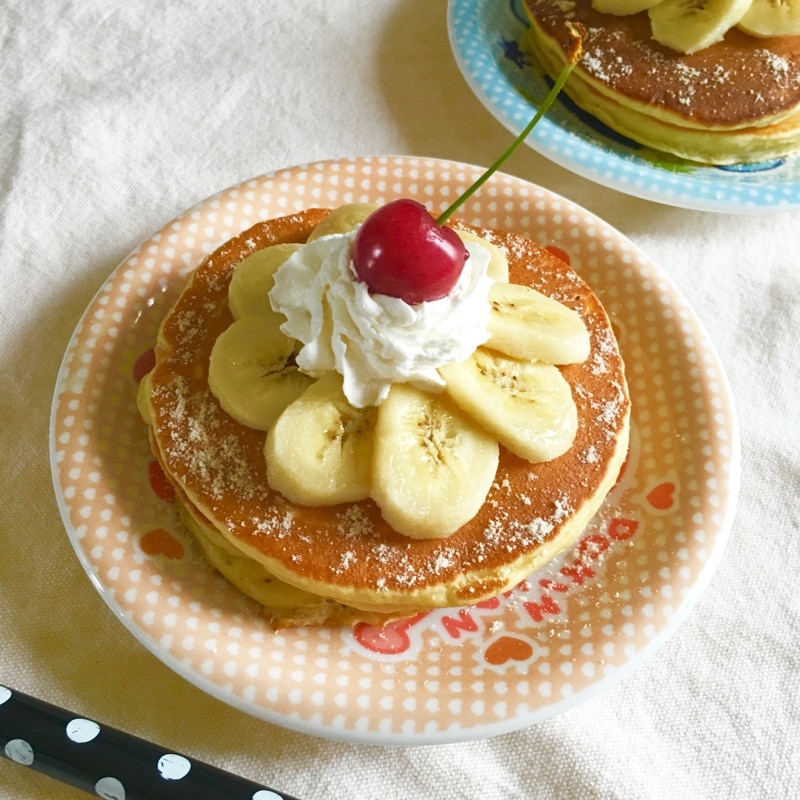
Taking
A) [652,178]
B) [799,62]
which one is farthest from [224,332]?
[799,62]

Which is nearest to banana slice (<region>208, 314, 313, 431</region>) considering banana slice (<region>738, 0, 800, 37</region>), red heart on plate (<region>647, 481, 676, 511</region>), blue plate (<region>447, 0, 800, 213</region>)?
red heart on plate (<region>647, 481, 676, 511</region>)

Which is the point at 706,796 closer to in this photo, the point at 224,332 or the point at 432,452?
the point at 432,452

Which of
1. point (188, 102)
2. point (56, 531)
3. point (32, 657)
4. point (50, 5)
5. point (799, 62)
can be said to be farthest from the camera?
point (50, 5)

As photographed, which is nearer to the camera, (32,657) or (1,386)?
(32,657)

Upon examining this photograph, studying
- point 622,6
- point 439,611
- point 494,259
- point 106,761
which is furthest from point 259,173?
point 106,761

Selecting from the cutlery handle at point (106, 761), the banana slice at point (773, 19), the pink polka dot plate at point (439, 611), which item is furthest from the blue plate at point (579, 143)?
the cutlery handle at point (106, 761)

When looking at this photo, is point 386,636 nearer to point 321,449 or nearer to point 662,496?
point 321,449
